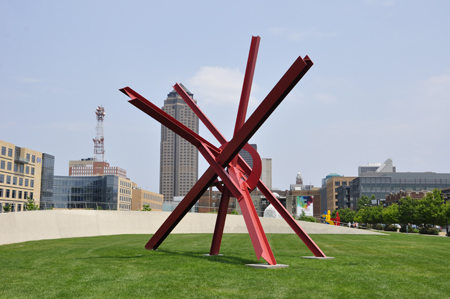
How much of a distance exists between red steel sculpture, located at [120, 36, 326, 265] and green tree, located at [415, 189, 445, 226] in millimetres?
47692

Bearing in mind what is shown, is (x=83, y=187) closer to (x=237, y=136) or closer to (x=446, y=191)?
(x=446, y=191)

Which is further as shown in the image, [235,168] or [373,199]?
[373,199]

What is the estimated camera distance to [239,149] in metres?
14.4

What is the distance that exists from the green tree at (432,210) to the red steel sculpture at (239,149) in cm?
4769

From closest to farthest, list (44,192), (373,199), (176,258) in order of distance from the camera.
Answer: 1. (176,258)
2. (44,192)
3. (373,199)

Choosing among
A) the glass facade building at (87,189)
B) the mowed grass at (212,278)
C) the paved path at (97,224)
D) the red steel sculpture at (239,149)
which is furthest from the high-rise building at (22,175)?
the mowed grass at (212,278)

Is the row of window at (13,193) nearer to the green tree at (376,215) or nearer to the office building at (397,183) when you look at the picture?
the green tree at (376,215)

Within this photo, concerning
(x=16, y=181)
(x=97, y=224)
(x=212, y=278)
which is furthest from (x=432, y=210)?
(x=16, y=181)

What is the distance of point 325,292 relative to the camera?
29.7 feet

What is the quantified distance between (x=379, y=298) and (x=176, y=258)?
819 cm

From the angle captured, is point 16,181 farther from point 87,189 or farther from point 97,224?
point 97,224

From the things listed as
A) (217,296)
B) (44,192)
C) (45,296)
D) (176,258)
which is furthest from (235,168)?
(44,192)

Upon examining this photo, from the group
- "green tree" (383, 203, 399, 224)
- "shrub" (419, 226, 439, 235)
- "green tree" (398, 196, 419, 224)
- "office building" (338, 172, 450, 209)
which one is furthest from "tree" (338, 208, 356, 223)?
"shrub" (419, 226, 439, 235)

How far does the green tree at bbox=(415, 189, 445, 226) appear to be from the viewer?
56556mm
